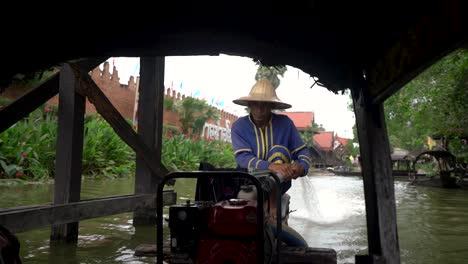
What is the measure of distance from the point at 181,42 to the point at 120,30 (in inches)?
12.6

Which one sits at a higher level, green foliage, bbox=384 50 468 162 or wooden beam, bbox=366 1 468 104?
green foliage, bbox=384 50 468 162

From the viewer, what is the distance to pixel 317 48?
236cm

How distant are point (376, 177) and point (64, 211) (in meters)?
2.64

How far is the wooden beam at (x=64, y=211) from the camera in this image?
321cm

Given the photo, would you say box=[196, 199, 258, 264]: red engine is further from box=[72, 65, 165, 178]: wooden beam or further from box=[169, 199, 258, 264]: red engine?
box=[72, 65, 165, 178]: wooden beam

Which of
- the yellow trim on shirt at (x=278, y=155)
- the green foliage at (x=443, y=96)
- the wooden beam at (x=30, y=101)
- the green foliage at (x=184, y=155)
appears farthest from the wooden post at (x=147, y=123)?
the green foliage at (x=184, y=155)

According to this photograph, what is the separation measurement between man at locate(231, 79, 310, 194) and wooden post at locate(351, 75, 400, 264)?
40.4 inches

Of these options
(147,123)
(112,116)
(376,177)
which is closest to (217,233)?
(376,177)

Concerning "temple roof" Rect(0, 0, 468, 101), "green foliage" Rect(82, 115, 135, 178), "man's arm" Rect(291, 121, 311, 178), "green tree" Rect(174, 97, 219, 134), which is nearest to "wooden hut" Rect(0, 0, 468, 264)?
"temple roof" Rect(0, 0, 468, 101)

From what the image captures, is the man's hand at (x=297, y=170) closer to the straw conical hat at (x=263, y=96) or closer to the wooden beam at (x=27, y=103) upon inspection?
the straw conical hat at (x=263, y=96)

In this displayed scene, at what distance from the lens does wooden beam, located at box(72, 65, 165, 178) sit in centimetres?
402

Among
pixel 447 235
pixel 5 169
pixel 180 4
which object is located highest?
pixel 180 4

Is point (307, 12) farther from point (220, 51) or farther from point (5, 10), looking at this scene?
point (5, 10)

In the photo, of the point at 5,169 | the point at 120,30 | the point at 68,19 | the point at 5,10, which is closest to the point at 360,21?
the point at 120,30
